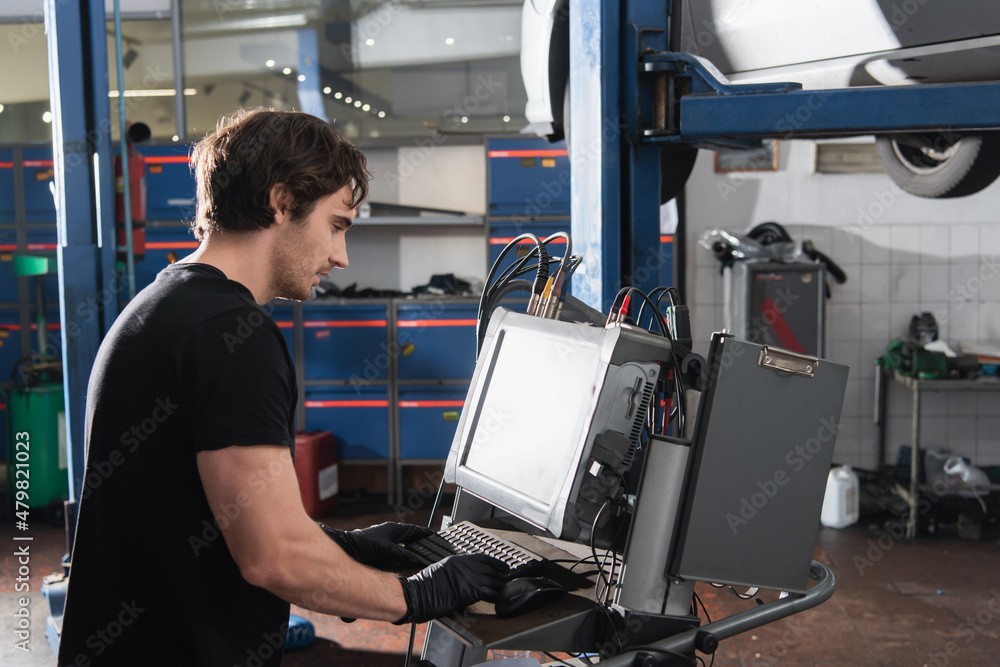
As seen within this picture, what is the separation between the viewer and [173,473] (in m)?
0.95

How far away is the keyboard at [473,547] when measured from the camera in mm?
1133

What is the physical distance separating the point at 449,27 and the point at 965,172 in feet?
10.1

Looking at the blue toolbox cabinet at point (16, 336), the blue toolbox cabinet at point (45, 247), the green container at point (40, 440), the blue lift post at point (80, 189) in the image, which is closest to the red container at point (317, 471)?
the green container at point (40, 440)

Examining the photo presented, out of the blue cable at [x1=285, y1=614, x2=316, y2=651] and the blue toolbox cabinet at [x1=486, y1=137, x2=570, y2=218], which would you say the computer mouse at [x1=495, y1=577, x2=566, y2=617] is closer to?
the blue cable at [x1=285, y1=614, x2=316, y2=651]

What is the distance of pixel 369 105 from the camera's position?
442 centimetres

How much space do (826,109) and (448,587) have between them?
0.94 metres

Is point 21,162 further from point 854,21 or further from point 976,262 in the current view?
point 976,262

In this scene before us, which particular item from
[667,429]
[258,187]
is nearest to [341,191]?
[258,187]

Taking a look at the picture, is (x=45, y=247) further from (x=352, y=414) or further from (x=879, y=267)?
(x=879, y=267)

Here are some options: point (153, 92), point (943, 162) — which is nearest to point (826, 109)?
point (943, 162)

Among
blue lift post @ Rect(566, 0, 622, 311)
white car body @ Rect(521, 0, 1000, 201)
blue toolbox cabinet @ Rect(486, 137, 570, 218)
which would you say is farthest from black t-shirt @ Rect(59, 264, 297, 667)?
blue toolbox cabinet @ Rect(486, 137, 570, 218)

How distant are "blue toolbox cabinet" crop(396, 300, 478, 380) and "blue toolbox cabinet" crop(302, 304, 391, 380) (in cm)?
9

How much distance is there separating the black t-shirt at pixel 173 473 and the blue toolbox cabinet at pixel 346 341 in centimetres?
302

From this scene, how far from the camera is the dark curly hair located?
3.31ft
